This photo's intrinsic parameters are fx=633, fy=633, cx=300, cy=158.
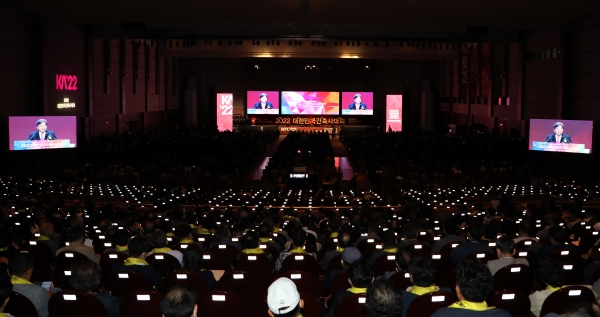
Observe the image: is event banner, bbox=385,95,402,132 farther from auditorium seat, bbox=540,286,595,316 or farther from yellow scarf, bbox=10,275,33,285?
yellow scarf, bbox=10,275,33,285

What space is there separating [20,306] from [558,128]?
21.7 meters

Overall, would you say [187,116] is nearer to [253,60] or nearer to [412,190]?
[253,60]

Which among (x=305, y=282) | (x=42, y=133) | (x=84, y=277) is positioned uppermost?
(x=42, y=133)

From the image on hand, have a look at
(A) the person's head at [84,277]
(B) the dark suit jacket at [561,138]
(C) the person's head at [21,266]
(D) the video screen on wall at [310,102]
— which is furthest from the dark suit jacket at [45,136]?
(D) the video screen on wall at [310,102]

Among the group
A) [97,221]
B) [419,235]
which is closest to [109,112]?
[97,221]

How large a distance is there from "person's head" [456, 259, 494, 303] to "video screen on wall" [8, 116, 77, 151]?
804 inches

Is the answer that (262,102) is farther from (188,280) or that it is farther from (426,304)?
(426,304)

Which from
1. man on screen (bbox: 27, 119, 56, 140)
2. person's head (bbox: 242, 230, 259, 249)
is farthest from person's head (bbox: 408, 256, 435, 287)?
man on screen (bbox: 27, 119, 56, 140)

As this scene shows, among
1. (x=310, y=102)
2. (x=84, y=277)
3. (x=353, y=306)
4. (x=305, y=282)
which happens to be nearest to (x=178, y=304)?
(x=353, y=306)

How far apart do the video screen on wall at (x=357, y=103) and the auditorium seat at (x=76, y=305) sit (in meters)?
45.0

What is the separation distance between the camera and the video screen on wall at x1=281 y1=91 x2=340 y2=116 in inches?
1924

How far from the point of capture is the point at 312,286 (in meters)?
5.38

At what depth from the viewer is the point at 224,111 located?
41.5 metres

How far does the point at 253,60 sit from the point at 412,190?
34266 millimetres
